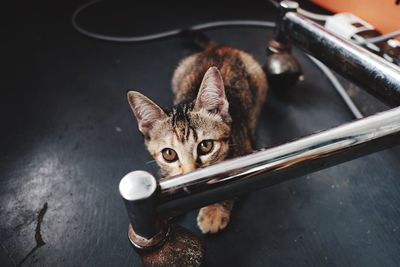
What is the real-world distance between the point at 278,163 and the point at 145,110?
0.41 meters

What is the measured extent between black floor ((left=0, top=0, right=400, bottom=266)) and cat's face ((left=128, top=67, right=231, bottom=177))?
8.1 inches

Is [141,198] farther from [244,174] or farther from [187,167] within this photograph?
[187,167]

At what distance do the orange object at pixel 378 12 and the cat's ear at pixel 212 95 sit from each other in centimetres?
83

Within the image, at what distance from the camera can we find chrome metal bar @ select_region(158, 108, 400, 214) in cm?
48

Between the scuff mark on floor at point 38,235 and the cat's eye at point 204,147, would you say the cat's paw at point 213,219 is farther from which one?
the scuff mark on floor at point 38,235

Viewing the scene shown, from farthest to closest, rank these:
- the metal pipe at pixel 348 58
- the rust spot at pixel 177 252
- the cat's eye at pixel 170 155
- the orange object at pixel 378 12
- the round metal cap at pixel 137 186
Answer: the orange object at pixel 378 12 < the cat's eye at pixel 170 155 < the metal pipe at pixel 348 58 < the rust spot at pixel 177 252 < the round metal cap at pixel 137 186

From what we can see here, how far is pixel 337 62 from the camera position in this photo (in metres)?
0.86

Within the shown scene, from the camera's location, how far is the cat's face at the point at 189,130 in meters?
0.78

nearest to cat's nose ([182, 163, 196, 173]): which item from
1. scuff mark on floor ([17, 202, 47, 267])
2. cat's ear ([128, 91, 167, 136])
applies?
cat's ear ([128, 91, 167, 136])

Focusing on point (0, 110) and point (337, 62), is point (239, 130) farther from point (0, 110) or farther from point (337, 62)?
point (0, 110)

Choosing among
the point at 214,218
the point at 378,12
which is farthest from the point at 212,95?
the point at 378,12

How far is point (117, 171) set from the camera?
3.38 feet

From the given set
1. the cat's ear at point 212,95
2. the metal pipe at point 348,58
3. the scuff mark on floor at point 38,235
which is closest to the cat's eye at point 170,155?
the cat's ear at point 212,95

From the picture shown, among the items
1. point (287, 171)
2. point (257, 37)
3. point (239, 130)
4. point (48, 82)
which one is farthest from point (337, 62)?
point (48, 82)
